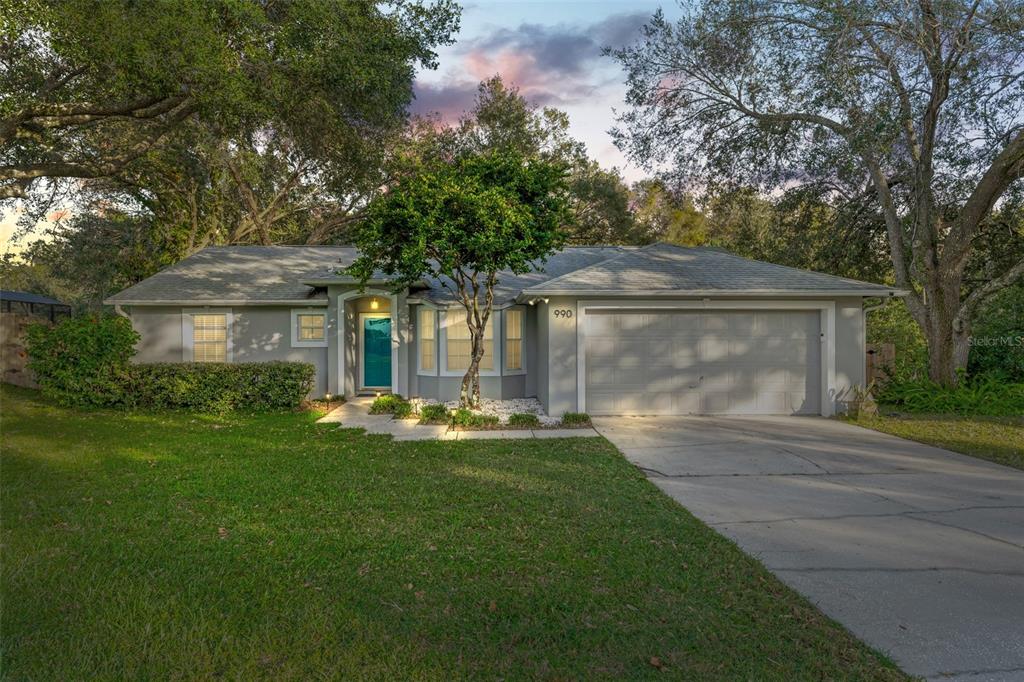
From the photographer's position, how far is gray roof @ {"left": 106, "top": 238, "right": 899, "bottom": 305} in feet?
33.3

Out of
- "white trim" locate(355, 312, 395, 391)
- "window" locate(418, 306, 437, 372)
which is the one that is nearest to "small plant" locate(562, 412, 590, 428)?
"window" locate(418, 306, 437, 372)

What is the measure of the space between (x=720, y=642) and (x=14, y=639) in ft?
12.2

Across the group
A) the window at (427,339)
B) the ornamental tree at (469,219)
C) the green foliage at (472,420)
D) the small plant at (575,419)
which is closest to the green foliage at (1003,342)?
the small plant at (575,419)

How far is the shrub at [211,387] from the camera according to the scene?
1049 centimetres

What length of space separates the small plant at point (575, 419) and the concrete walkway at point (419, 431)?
0.38 meters

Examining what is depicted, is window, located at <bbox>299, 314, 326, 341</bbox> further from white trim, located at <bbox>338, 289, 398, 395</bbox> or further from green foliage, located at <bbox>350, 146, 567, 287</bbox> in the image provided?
green foliage, located at <bbox>350, 146, 567, 287</bbox>

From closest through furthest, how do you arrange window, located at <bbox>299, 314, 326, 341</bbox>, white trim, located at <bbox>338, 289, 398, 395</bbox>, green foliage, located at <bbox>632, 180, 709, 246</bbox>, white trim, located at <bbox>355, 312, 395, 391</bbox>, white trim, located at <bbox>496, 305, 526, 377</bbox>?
white trim, located at <bbox>338, 289, 398, 395</bbox>
white trim, located at <bbox>496, 305, 526, 377</bbox>
window, located at <bbox>299, 314, 326, 341</bbox>
white trim, located at <bbox>355, 312, 395, 391</bbox>
green foliage, located at <bbox>632, 180, 709, 246</bbox>

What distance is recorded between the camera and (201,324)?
41.3 feet

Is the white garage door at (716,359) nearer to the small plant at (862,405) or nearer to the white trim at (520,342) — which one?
the small plant at (862,405)

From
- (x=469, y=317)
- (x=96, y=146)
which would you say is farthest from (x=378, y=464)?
(x=96, y=146)

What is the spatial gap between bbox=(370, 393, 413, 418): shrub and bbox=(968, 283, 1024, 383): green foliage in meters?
13.1

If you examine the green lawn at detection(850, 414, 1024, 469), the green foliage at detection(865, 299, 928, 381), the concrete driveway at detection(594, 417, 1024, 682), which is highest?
the green foliage at detection(865, 299, 928, 381)

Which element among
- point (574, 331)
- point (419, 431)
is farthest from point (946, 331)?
point (419, 431)

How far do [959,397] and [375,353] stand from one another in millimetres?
12594
